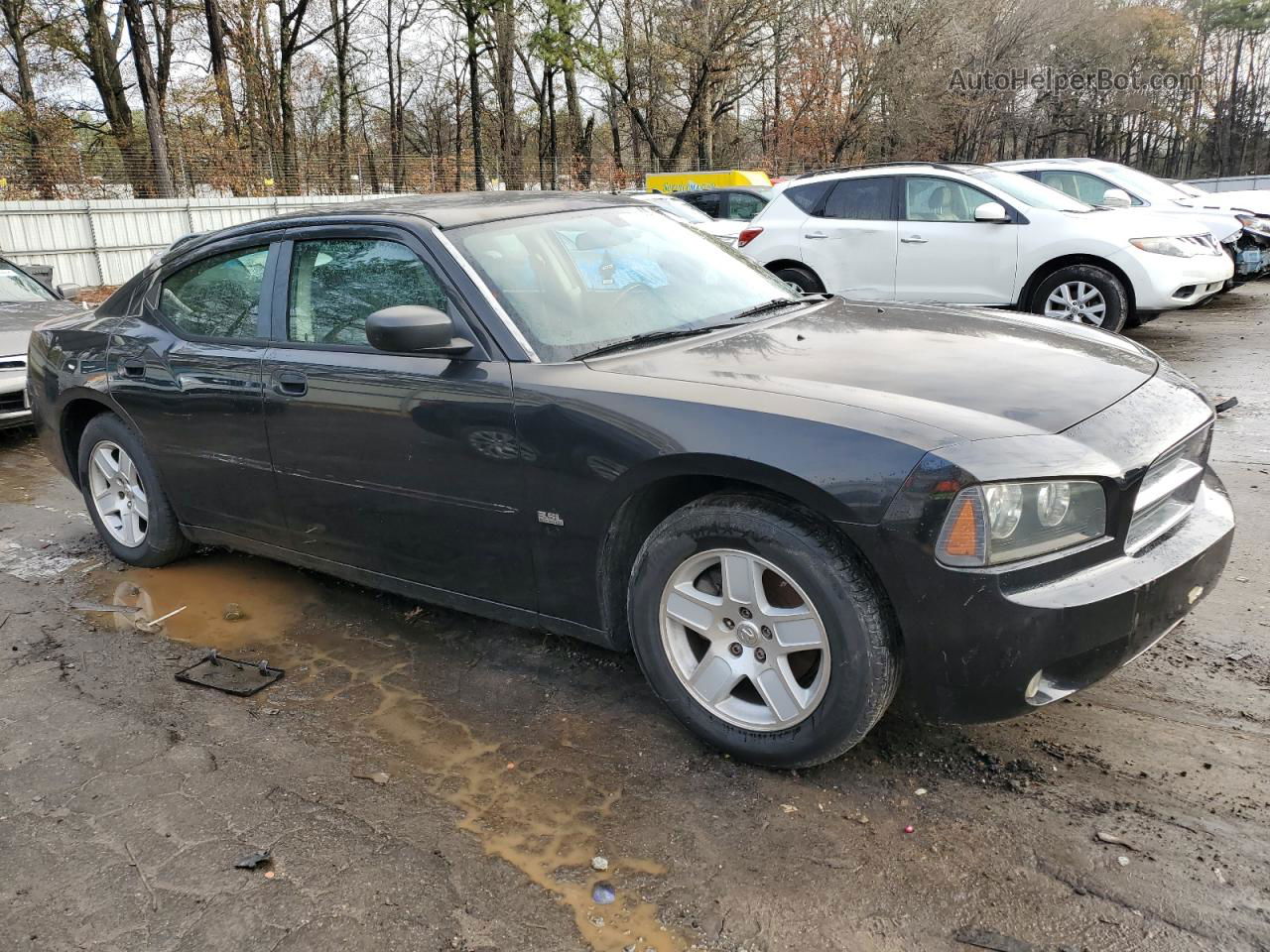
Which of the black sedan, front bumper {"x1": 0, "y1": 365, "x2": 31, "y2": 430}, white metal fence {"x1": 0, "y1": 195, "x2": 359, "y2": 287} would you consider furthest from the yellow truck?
the black sedan

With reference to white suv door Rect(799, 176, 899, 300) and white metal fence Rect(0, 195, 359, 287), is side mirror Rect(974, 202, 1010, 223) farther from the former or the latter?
white metal fence Rect(0, 195, 359, 287)

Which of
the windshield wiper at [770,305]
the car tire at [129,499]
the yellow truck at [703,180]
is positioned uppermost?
the yellow truck at [703,180]

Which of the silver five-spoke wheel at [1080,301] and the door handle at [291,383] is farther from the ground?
the door handle at [291,383]

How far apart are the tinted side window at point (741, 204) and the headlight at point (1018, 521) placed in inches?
571

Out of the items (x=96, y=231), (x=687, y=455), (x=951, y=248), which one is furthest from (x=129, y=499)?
(x=96, y=231)

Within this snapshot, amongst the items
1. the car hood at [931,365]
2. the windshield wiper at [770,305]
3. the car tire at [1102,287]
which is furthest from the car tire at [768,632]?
the car tire at [1102,287]

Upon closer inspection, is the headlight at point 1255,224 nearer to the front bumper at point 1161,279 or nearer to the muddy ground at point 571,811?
the front bumper at point 1161,279

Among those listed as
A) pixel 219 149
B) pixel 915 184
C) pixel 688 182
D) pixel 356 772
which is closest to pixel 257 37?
pixel 219 149

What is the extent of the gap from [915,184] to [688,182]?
1398 cm

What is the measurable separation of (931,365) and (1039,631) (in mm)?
918

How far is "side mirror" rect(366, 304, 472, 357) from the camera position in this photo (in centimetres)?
299

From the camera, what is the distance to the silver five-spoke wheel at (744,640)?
8.59 feet

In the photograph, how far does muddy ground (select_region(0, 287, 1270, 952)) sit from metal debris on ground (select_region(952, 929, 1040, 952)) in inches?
1.0

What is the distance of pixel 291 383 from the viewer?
3.61 m
